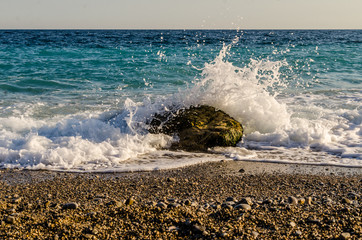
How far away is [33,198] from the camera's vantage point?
12.0 feet

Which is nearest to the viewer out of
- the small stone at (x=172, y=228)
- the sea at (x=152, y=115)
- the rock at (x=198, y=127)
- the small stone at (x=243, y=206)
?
the small stone at (x=172, y=228)

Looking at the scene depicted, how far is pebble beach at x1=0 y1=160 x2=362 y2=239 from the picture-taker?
2.91m

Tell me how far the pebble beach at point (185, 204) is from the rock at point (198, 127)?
0.99 m

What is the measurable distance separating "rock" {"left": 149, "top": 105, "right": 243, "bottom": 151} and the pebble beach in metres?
0.99

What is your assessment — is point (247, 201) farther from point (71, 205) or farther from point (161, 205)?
point (71, 205)

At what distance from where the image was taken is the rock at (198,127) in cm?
577

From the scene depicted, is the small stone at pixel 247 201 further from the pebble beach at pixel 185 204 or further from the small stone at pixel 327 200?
the small stone at pixel 327 200

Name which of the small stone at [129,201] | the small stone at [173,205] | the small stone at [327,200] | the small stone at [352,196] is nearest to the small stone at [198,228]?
the small stone at [173,205]

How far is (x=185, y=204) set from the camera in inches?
136

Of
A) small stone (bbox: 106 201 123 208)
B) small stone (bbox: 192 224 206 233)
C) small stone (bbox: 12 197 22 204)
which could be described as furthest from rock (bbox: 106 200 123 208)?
small stone (bbox: 12 197 22 204)

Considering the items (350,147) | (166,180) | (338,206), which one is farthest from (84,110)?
(338,206)

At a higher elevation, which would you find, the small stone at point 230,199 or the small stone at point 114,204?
the small stone at point 114,204

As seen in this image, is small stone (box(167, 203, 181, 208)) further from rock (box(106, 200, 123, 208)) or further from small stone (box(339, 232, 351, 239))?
small stone (box(339, 232, 351, 239))

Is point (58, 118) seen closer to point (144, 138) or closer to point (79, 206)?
point (144, 138)
